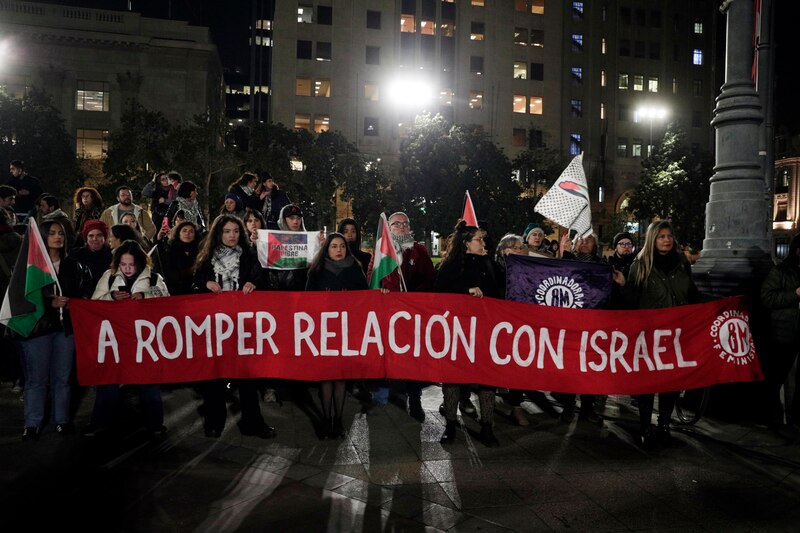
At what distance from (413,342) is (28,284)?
3.70 metres

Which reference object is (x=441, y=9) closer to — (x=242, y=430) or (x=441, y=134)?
(x=441, y=134)

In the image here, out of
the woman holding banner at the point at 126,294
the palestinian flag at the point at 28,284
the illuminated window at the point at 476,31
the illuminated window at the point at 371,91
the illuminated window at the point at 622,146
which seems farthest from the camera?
the illuminated window at the point at 622,146

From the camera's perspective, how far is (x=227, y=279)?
6730 mm

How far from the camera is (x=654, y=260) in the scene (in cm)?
659

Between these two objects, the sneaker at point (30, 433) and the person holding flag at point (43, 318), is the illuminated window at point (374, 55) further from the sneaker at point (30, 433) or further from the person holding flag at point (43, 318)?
the sneaker at point (30, 433)

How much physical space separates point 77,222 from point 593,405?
865cm

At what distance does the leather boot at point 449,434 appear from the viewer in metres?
6.32

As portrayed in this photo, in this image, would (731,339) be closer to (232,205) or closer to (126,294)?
(126,294)

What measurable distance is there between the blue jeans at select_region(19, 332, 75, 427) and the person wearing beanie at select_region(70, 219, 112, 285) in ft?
4.12

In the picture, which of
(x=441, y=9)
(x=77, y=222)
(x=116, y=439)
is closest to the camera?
(x=116, y=439)

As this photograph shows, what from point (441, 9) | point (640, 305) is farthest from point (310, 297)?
point (441, 9)

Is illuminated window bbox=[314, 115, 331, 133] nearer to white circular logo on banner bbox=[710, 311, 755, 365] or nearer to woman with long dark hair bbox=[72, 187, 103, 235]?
woman with long dark hair bbox=[72, 187, 103, 235]

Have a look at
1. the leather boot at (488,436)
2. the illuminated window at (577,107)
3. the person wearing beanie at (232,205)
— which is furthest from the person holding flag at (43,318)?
the illuminated window at (577,107)

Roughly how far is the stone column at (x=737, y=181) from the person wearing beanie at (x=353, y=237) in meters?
4.16
